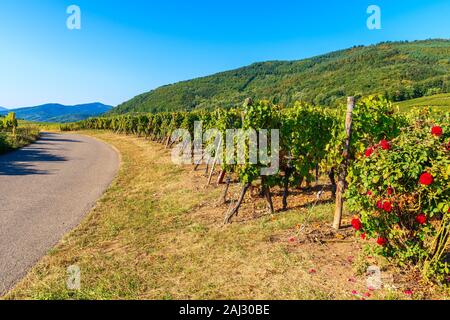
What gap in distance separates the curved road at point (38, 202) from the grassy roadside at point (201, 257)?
0.43 metres

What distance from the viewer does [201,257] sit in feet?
20.4

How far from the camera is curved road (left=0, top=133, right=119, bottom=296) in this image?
6.52m

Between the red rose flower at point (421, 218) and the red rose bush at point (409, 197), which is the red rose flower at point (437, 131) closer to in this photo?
the red rose bush at point (409, 197)

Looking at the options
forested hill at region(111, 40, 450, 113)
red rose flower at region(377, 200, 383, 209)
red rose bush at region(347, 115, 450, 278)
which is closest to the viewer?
red rose bush at region(347, 115, 450, 278)

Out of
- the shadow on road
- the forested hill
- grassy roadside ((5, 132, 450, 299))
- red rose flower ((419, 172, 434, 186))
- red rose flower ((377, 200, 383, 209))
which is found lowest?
grassy roadside ((5, 132, 450, 299))

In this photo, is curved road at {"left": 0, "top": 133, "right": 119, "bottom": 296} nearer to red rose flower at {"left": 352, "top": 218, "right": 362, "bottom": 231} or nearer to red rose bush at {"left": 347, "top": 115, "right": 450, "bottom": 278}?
red rose flower at {"left": 352, "top": 218, "right": 362, "bottom": 231}

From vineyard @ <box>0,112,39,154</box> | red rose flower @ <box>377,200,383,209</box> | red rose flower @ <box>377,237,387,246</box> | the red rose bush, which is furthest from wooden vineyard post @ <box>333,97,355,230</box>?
vineyard @ <box>0,112,39,154</box>

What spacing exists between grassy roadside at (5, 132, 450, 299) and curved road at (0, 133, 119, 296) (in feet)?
1.42

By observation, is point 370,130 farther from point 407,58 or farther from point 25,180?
point 407,58

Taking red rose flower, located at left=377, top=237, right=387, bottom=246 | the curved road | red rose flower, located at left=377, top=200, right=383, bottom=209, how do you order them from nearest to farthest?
1. red rose flower, located at left=377, top=200, right=383, bottom=209
2. red rose flower, located at left=377, top=237, right=387, bottom=246
3. the curved road

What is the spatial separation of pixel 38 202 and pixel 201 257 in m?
6.93

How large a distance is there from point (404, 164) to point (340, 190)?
295 centimetres

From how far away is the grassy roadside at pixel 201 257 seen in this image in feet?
16.2

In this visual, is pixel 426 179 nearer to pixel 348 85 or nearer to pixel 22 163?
pixel 22 163
